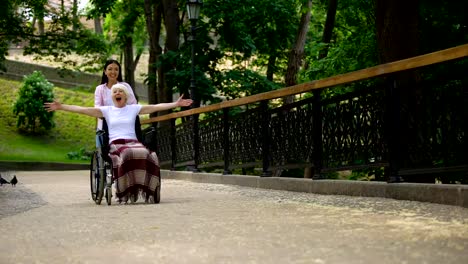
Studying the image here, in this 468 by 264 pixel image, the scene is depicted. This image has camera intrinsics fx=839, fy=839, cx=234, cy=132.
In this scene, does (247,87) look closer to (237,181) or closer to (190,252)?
(237,181)

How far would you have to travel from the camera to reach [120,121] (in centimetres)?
940

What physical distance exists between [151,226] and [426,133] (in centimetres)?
299

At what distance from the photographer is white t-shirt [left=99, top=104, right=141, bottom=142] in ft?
30.8

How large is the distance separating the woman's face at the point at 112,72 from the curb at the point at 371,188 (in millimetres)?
2579

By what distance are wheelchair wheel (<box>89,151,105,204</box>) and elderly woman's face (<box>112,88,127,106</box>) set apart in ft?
2.05

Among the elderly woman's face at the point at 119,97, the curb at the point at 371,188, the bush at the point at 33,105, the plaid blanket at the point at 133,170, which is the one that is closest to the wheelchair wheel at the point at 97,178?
the plaid blanket at the point at 133,170

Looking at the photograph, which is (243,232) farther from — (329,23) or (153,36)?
(153,36)

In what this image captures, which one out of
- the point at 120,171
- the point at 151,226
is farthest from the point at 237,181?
the point at 151,226

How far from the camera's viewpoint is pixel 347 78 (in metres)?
8.87

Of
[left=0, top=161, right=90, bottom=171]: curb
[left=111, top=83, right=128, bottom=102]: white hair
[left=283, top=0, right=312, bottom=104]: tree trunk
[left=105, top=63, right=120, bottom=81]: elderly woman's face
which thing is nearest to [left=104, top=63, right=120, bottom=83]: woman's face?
[left=105, top=63, right=120, bottom=81]: elderly woman's face

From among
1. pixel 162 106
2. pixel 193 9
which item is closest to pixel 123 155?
pixel 162 106

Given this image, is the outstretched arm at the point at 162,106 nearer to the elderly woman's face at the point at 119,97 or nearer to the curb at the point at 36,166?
the elderly woman's face at the point at 119,97

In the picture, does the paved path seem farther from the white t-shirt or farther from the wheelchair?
the white t-shirt

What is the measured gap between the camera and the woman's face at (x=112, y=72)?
9.78m
